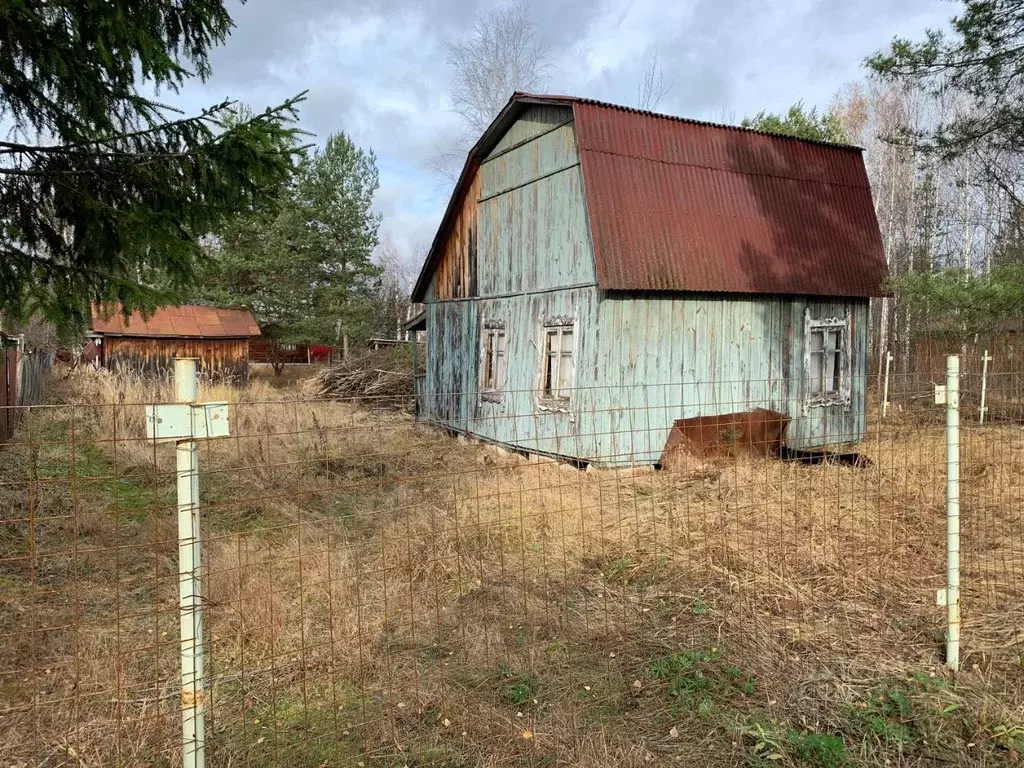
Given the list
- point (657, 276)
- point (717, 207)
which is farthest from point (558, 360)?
point (717, 207)

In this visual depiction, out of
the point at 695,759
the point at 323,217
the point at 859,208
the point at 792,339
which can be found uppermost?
the point at 323,217

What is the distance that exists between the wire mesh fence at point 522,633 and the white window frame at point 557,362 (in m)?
2.85

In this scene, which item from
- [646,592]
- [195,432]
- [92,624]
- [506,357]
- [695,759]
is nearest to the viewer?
[195,432]

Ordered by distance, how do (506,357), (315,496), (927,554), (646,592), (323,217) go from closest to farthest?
(646,592), (927,554), (315,496), (506,357), (323,217)

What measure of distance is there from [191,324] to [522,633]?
2474cm

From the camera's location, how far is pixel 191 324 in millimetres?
25938

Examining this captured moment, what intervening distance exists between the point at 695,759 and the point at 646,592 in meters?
2.07

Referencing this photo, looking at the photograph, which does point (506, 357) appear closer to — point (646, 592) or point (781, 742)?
point (646, 592)

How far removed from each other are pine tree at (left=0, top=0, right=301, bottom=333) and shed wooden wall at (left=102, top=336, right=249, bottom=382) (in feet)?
62.4

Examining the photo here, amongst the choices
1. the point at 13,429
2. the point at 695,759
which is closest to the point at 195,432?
the point at 695,759

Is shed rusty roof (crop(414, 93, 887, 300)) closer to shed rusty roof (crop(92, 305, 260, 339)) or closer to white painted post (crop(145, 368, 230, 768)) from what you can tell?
white painted post (crop(145, 368, 230, 768))

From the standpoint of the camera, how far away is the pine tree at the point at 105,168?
17.1 feet

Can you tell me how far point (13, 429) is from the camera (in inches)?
504

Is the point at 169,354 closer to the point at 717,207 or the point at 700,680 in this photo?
the point at 717,207
